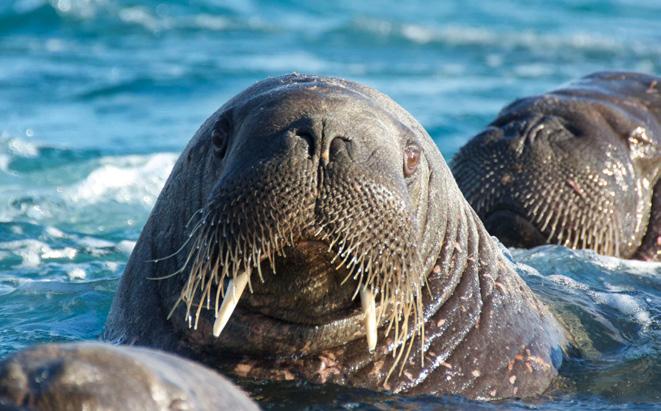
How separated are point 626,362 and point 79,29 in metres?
17.7

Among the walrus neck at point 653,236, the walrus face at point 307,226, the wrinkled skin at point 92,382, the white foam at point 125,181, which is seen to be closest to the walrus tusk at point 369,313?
the walrus face at point 307,226

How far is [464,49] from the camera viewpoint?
23.6 m

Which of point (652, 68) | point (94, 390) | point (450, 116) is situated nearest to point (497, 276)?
point (94, 390)

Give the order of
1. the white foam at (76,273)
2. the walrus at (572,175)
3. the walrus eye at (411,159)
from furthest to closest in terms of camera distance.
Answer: the white foam at (76,273), the walrus at (572,175), the walrus eye at (411,159)

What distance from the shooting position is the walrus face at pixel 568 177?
8.79 m

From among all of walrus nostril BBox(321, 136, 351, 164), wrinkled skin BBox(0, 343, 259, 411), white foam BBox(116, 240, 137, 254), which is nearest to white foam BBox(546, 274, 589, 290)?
walrus nostril BBox(321, 136, 351, 164)

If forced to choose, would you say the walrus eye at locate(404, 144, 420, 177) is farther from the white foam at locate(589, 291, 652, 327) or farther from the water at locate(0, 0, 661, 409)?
the white foam at locate(589, 291, 652, 327)

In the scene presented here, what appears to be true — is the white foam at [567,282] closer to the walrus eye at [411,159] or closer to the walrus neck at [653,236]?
the walrus neck at [653,236]

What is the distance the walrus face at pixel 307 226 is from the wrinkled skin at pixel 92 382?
1428 millimetres

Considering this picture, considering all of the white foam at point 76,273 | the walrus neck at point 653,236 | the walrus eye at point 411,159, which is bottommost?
the white foam at point 76,273

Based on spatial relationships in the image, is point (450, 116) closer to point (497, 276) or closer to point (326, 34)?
point (326, 34)

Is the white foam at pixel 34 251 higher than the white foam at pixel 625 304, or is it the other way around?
the white foam at pixel 625 304

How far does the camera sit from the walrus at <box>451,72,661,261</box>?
28.8 feet

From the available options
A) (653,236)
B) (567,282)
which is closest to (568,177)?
(653,236)
